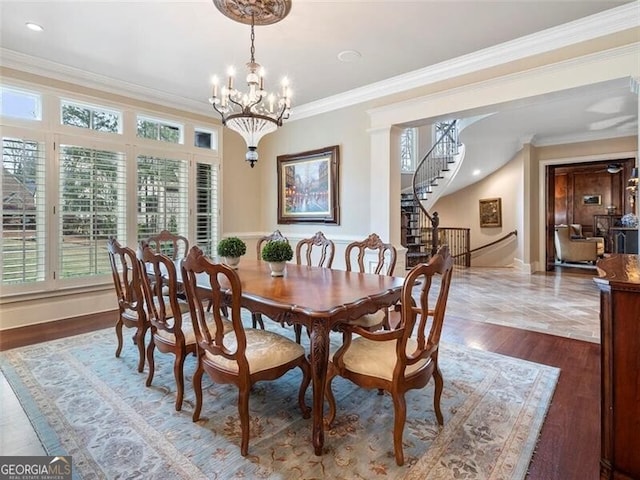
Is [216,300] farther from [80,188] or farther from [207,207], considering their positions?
[207,207]

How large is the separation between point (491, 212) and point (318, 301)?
8381 mm

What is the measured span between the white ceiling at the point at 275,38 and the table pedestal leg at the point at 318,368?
251cm

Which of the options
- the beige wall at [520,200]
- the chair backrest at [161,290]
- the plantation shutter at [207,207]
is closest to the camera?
the chair backrest at [161,290]

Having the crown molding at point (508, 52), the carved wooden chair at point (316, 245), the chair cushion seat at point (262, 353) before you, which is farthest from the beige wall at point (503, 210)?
the chair cushion seat at point (262, 353)

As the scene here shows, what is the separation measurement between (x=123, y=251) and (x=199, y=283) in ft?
2.36

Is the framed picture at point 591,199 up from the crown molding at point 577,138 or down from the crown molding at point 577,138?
down

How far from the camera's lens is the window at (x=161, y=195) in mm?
4652

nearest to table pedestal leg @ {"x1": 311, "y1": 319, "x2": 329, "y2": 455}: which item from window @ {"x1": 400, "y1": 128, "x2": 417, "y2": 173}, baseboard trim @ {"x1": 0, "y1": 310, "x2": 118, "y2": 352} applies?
baseboard trim @ {"x1": 0, "y1": 310, "x2": 118, "y2": 352}

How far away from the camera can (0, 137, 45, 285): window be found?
3609 millimetres

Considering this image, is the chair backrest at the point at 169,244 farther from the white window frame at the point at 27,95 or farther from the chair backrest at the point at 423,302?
the chair backrest at the point at 423,302

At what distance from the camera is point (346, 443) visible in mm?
1859

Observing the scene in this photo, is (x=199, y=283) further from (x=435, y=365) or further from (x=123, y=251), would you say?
(x=435, y=365)

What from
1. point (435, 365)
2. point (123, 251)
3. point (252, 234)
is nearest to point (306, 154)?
point (252, 234)

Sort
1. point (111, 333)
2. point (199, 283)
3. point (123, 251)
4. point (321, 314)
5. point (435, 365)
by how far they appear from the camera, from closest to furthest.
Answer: point (321, 314), point (435, 365), point (199, 283), point (123, 251), point (111, 333)
